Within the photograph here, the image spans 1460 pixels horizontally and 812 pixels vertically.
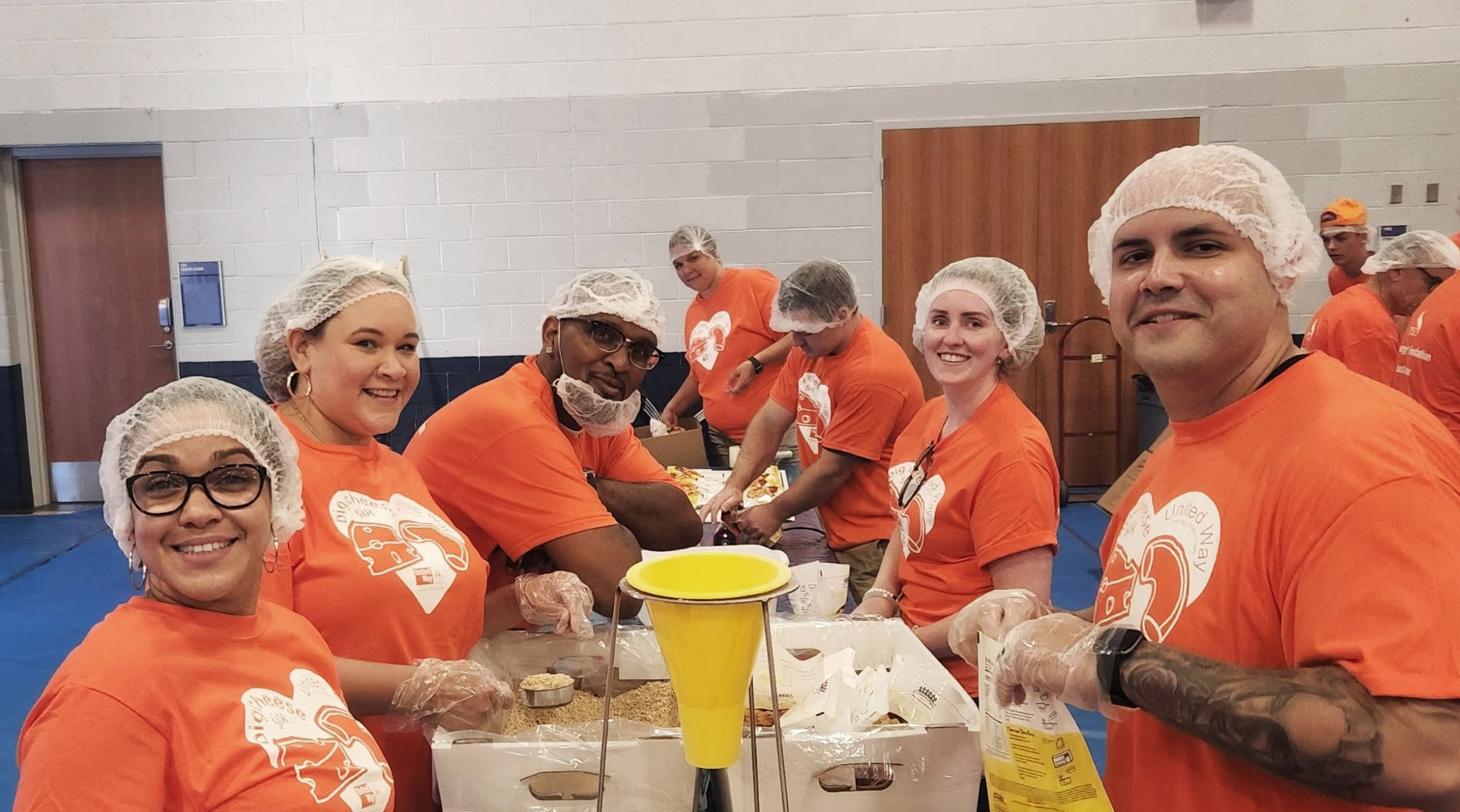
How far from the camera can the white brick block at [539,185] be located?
622 cm

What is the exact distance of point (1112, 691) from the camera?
1113mm

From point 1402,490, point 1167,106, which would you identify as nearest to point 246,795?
point 1402,490

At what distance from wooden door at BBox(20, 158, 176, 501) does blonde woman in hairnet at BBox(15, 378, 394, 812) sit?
626 centimetres

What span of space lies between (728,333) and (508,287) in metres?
1.87

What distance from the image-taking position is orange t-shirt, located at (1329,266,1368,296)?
18.0 ft

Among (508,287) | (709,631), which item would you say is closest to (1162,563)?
(709,631)

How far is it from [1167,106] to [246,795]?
6.50 meters

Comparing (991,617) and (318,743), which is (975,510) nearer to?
(991,617)

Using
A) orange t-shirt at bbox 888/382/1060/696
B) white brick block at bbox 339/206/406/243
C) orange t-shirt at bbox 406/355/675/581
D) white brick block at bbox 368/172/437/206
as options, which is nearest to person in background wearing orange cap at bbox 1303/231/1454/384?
orange t-shirt at bbox 888/382/1060/696

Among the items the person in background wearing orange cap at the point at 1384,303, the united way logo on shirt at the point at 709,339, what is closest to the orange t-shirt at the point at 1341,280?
the person in background wearing orange cap at the point at 1384,303

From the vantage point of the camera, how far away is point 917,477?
2180 mm

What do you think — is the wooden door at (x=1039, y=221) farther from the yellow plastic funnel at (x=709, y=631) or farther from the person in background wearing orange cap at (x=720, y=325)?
the yellow plastic funnel at (x=709, y=631)

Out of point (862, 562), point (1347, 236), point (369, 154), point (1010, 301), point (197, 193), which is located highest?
point (369, 154)

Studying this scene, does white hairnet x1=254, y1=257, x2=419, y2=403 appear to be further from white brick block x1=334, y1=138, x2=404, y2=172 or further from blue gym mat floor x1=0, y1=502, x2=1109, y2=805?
white brick block x1=334, y1=138, x2=404, y2=172
